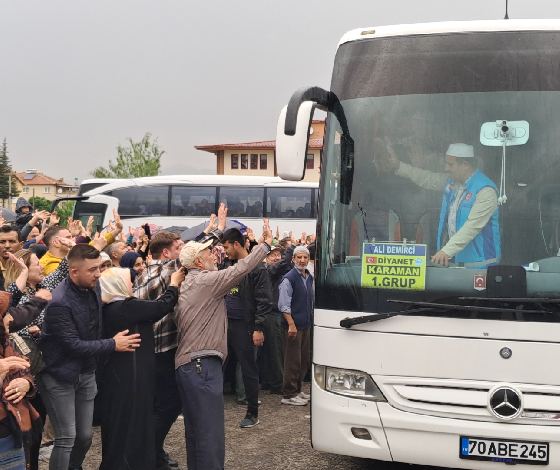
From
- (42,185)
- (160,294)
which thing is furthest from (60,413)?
(42,185)

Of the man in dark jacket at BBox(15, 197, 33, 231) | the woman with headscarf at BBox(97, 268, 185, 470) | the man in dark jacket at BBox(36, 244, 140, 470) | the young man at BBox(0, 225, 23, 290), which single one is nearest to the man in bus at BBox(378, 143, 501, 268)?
the woman with headscarf at BBox(97, 268, 185, 470)

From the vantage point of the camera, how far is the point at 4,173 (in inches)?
4286

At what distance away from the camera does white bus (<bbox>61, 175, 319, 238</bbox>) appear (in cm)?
2605

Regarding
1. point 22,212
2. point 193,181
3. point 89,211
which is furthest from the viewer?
point 89,211

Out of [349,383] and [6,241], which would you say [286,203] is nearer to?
[6,241]

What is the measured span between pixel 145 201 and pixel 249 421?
61.3ft

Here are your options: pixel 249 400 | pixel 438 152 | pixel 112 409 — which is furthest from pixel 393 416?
pixel 249 400

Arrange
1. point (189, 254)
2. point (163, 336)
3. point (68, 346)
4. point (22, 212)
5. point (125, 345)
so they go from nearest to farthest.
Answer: point (68, 346)
point (125, 345)
point (189, 254)
point (163, 336)
point (22, 212)

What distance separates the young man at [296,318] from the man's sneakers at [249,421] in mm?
1245

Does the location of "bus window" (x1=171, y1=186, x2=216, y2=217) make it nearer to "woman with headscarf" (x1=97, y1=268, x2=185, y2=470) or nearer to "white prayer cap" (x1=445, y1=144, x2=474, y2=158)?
"woman with headscarf" (x1=97, y1=268, x2=185, y2=470)

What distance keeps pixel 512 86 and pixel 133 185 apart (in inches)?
873

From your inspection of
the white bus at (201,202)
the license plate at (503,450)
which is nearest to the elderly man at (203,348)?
the license plate at (503,450)

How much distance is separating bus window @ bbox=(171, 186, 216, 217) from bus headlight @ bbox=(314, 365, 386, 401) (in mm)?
21089

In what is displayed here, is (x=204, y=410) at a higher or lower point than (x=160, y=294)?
lower
